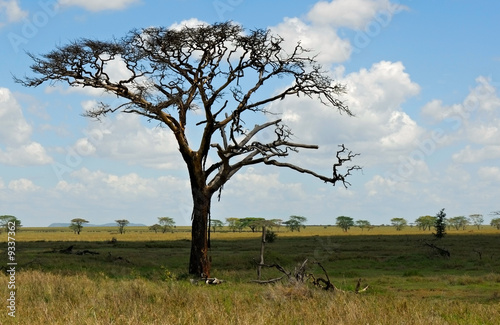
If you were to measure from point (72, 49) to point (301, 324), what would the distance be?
17.0m

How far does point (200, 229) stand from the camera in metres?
20.9

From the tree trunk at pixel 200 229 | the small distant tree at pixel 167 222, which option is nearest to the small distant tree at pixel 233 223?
the small distant tree at pixel 167 222

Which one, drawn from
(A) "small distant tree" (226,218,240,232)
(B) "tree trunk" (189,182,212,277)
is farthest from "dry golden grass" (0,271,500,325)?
(A) "small distant tree" (226,218,240,232)

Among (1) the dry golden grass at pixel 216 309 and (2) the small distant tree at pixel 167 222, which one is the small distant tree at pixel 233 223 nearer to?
(2) the small distant tree at pixel 167 222

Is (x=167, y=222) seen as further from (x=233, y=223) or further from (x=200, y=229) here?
(x=200, y=229)

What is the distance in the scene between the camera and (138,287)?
1297 centimetres

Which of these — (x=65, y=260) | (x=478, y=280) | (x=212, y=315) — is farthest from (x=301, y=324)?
(x=65, y=260)

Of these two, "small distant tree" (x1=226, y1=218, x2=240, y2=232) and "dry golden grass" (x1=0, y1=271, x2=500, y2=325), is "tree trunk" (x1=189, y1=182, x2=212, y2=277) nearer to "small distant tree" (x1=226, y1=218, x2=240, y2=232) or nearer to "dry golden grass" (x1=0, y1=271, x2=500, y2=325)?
"dry golden grass" (x1=0, y1=271, x2=500, y2=325)

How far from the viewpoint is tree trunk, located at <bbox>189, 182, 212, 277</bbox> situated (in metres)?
20.9

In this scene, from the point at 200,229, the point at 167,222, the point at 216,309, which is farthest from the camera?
the point at 167,222

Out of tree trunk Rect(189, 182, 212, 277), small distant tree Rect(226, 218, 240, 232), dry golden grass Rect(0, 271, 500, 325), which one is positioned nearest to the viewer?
dry golden grass Rect(0, 271, 500, 325)

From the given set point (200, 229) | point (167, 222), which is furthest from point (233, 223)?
point (200, 229)

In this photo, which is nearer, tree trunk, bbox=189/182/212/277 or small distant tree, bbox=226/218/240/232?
tree trunk, bbox=189/182/212/277

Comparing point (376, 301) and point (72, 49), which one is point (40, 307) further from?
point (72, 49)
